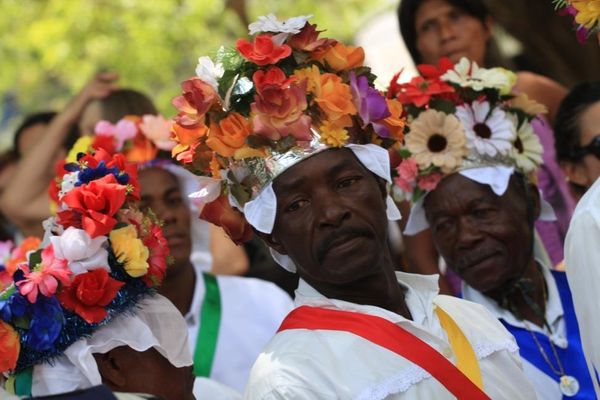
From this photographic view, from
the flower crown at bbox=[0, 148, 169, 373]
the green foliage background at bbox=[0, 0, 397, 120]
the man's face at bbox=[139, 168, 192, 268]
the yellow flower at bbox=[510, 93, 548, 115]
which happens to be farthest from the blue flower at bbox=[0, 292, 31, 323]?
the green foliage background at bbox=[0, 0, 397, 120]

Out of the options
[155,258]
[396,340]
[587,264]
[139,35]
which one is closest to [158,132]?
[155,258]

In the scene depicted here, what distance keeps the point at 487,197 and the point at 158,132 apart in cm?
174

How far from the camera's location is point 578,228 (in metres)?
3.22

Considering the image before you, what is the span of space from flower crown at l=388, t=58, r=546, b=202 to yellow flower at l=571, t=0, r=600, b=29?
3.79 feet

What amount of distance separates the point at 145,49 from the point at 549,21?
4.59 metres

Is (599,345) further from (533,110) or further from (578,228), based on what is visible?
(533,110)

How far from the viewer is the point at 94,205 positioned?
12.0ft

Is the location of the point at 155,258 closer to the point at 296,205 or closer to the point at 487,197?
the point at 296,205

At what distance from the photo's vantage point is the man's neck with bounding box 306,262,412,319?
3.55 meters

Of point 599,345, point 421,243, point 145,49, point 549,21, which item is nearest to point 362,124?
point 599,345

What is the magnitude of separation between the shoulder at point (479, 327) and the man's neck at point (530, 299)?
727 mm

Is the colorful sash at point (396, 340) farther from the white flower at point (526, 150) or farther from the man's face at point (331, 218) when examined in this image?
the white flower at point (526, 150)

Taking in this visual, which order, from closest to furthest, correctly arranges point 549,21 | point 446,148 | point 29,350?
point 29,350
point 446,148
point 549,21

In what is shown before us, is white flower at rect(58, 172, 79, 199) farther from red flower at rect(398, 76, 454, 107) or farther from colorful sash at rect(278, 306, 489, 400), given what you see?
red flower at rect(398, 76, 454, 107)
